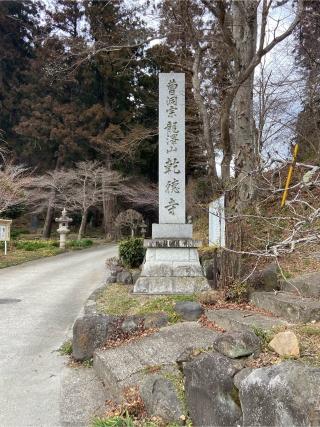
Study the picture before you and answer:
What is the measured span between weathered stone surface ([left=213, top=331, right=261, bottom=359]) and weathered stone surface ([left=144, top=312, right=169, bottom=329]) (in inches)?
67.1

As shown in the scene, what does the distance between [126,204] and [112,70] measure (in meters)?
9.23

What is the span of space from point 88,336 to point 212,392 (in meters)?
2.05

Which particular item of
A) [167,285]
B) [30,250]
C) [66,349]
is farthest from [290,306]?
[30,250]

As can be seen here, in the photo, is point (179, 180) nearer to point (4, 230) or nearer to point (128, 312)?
point (128, 312)

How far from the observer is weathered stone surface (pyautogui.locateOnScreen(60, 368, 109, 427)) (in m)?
3.24

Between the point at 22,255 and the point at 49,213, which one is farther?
the point at 49,213

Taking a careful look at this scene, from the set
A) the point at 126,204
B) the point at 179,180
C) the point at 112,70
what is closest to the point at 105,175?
the point at 126,204

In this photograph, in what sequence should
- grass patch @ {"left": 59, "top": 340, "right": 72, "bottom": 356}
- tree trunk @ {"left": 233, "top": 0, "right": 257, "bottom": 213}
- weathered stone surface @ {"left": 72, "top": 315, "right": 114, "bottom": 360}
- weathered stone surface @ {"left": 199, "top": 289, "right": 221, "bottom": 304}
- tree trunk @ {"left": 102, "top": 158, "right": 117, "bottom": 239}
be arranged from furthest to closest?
tree trunk @ {"left": 102, "top": 158, "right": 117, "bottom": 239}
tree trunk @ {"left": 233, "top": 0, "right": 257, "bottom": 213}
weathered stone surface @ {"left": 199, "top": 289, "right": 221, "bottom": 304}
grass patch @ {"left": 59, "top": 340, "right": 72, "bottom": 356}
weathered stone surface @ {"left": 72, "top": 315, "right": 114, "bottom": 360}

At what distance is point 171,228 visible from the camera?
7.37 metres

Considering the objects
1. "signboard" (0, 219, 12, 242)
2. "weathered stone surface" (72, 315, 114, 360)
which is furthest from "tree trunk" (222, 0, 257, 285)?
"signboard" (0, 219, 12, 242)

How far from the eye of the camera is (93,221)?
3256cm

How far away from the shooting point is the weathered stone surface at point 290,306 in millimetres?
3830

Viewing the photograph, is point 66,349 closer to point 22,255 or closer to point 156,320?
point 156,320

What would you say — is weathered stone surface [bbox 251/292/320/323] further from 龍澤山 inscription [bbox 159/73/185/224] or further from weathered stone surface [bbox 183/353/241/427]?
龍澤山 inscription [bbox 159/73/185/224]
